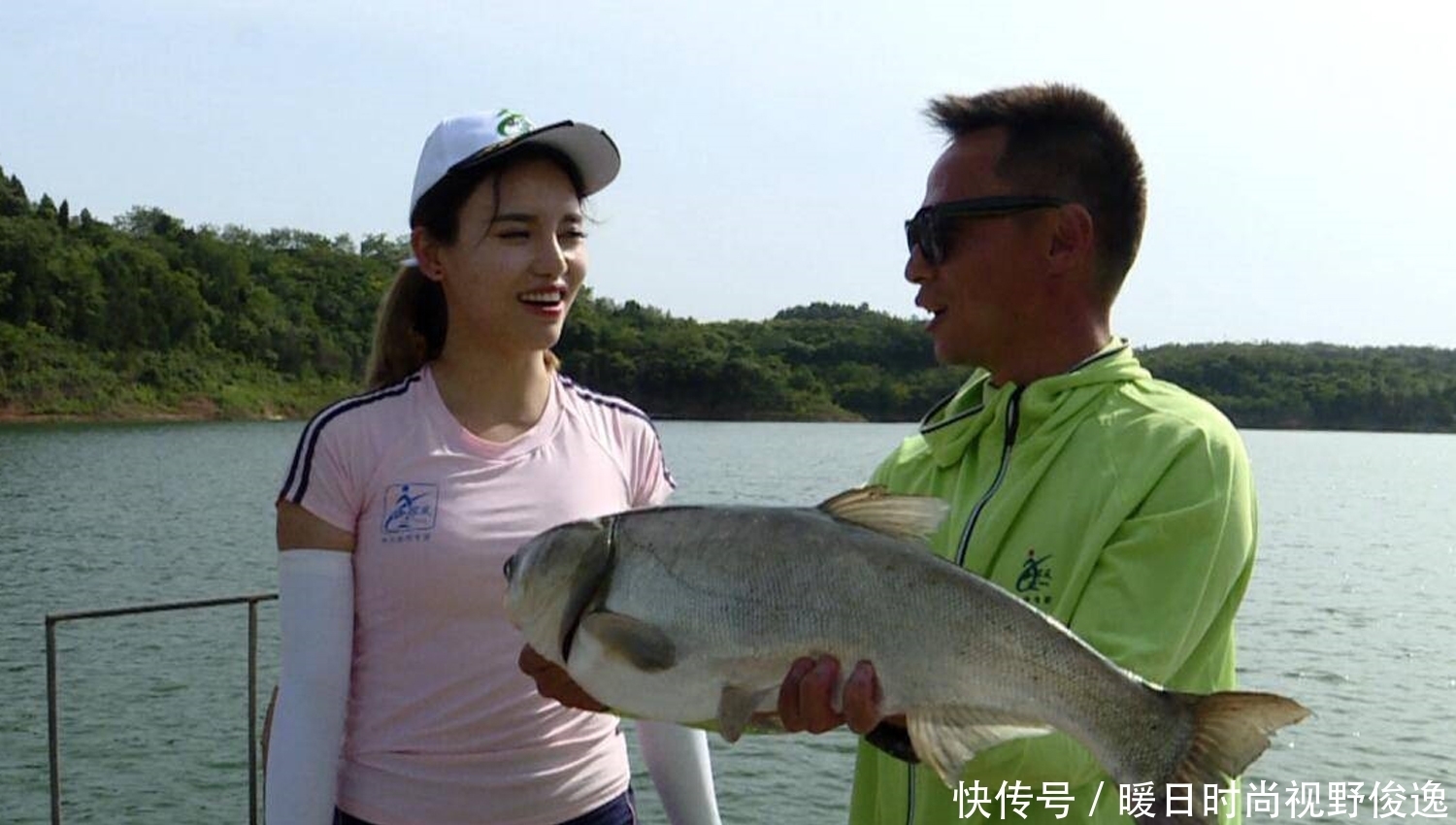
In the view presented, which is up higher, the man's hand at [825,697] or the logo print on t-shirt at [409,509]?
the logo print on t-shirt at [409,509]

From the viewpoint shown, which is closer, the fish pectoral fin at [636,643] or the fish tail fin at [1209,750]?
the fish tail fin at [1209,750]

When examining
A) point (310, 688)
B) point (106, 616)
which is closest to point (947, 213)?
point (310, 688)

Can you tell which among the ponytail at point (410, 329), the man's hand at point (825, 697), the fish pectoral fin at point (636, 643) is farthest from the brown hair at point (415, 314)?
the man's hand at point (825, 697)

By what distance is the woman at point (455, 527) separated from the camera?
9.44ft

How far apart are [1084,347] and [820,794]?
33.1ft

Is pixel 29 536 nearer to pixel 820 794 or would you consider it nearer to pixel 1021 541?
pixel 820 794

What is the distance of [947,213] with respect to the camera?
9.72 ft

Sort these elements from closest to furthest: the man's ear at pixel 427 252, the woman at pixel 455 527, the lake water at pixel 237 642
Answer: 1. the woman at pixel 455 527
2. the man's ear at pixel 427 252
3. the lake water at pixel 237 642

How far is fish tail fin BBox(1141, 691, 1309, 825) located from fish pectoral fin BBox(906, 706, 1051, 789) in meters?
0.23

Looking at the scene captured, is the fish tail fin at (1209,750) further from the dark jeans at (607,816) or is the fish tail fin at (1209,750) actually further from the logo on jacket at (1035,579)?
the dark jeans at (607,816)

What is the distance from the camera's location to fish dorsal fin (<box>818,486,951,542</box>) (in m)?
2.44

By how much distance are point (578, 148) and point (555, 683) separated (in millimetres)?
1206

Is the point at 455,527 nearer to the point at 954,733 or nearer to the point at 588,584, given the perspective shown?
the point at 588,584

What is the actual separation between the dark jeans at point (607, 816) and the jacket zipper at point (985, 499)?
0.71 m
